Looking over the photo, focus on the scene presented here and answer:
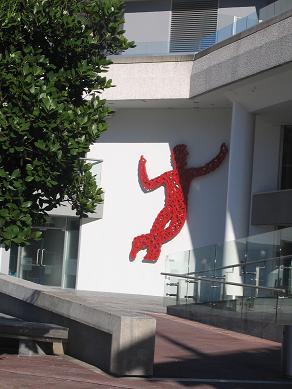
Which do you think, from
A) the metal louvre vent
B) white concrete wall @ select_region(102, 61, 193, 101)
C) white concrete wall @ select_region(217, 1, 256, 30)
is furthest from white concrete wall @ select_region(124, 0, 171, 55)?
white concrete wall @ select_region(217, 1, 256, 30)

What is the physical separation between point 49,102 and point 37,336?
472 cm

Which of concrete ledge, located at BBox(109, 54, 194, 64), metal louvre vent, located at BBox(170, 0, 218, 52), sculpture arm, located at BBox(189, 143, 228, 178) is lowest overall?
sculpture arm, located at BBox(189, 143, 228, 178)

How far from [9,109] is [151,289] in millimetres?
23360

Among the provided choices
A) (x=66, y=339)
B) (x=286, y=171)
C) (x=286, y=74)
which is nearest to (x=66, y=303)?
(x=66, y=339)

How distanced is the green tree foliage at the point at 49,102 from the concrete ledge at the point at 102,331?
1.95 metres

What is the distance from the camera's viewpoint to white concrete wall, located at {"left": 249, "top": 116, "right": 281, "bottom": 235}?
28.5 m

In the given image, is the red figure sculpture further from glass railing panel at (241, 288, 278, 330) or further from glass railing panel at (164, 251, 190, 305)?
glass railing panel at (241, 288, 278, 330)

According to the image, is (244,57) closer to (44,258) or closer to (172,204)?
(172,204)

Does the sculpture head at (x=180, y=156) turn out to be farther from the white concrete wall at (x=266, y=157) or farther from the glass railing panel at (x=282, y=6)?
the glass railing panel at (x=282, y=6)

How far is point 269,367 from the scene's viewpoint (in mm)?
11766

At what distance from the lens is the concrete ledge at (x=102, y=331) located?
10062mm

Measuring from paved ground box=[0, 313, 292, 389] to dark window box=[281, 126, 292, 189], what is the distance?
14859 mm

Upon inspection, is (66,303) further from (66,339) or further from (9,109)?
(9,109)

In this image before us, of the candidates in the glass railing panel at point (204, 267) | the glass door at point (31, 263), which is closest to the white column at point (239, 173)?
the glass railing panel at point (204, 267)
